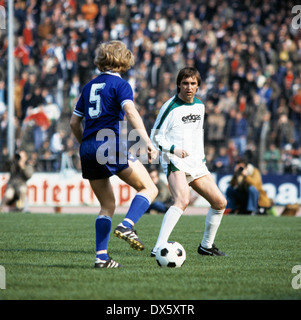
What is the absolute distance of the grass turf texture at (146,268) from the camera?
579cm

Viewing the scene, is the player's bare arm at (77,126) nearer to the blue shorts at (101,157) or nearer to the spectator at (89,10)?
the blue shorts at (101,157)

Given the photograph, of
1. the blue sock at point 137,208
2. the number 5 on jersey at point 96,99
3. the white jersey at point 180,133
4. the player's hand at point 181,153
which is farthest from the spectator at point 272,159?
the number 5 on jersey at point 96,99

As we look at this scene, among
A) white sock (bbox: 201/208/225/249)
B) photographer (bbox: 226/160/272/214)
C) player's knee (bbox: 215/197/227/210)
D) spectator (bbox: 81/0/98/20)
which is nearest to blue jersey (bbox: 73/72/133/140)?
player's knee (bbox: 215/197/227/210)

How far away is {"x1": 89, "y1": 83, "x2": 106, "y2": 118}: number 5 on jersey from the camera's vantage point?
7.06m

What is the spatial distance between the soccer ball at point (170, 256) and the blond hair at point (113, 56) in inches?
76.1

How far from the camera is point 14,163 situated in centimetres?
1886

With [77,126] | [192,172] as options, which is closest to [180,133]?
[192,172]

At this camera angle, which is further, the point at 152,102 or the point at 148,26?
the point at 148,26

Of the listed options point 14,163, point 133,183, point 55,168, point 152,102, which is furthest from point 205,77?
point 133,183

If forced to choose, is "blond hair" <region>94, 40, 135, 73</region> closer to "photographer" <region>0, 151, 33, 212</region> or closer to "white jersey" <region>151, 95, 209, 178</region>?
"white jersey" <region>151, 95, 209, 178</region>
